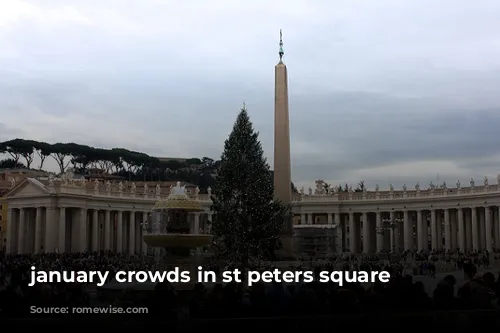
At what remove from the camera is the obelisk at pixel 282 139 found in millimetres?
44375

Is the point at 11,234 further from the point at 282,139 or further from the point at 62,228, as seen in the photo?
the point at 282,139

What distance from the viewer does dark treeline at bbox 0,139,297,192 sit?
408 ft

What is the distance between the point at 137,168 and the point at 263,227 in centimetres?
9903

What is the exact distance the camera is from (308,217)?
87.2m

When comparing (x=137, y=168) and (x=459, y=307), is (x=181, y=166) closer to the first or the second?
(x=137, y=168)

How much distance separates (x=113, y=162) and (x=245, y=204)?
94.5 metres

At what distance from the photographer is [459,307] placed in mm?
10953

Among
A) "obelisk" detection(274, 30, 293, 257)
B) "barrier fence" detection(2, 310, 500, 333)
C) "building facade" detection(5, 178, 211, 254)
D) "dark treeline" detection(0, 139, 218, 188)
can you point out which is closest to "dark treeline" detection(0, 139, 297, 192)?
"dark treeline" detection(0, 139, 218, 188)

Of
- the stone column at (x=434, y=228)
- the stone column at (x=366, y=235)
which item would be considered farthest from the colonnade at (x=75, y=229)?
the stone column at (x=434, y=228)

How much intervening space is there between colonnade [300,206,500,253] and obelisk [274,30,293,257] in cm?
2504

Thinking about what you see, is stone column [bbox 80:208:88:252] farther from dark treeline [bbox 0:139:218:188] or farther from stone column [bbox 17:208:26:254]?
dark treeline [bbox 0:139:218:188]

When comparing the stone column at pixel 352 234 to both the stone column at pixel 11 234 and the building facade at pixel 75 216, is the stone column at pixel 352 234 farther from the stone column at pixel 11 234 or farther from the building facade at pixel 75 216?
the stone column at pixel 11 234

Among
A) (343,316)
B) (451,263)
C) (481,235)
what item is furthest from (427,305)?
(481,235)

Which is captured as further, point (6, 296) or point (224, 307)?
point (6, 296)
